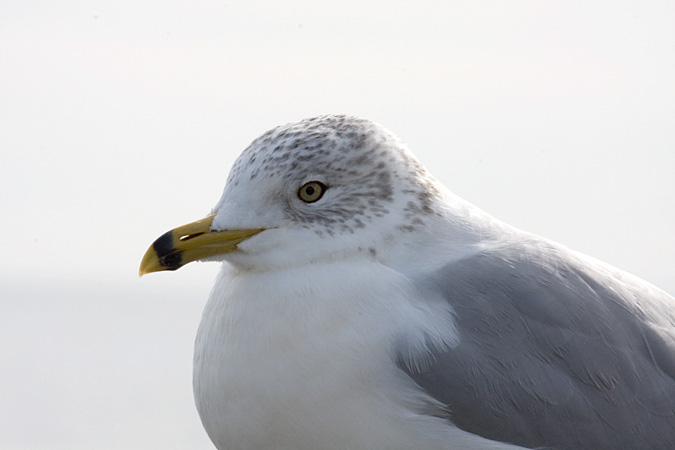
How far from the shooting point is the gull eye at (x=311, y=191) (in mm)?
2750

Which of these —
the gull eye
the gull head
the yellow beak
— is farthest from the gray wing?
the yellow beak

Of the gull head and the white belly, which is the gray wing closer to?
the white belly

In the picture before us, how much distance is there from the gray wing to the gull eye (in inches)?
12.8

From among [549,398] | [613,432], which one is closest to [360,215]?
[549,398]

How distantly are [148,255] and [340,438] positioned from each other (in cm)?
60

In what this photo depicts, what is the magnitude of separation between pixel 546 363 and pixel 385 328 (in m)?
0.39

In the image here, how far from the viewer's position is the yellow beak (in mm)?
2697

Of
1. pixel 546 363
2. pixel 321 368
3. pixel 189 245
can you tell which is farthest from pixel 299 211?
pixel 546 363

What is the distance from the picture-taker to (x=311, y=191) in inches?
109

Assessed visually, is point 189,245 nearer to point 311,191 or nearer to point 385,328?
point 311,191

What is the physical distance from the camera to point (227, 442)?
2.80 metres

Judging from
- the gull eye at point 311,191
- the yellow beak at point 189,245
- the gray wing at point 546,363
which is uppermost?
the gull eye at point 311,191

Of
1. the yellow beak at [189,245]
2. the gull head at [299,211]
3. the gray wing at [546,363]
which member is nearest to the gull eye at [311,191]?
the gull head at [299,211]

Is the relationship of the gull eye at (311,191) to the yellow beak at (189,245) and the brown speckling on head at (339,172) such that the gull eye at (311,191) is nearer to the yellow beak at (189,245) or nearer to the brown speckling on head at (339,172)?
the brown speckling on head at (339,172)
